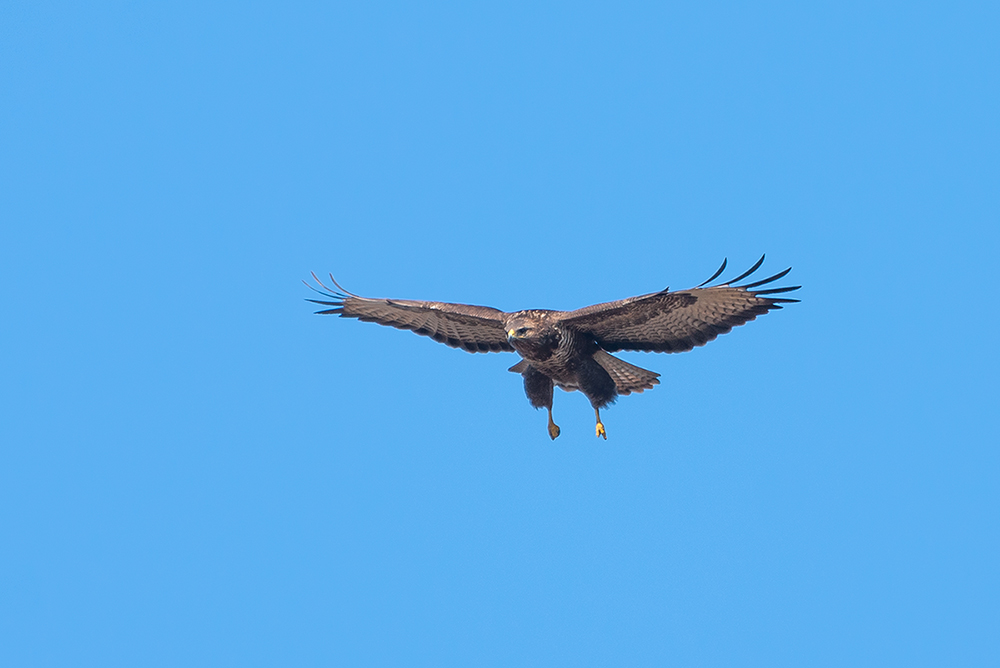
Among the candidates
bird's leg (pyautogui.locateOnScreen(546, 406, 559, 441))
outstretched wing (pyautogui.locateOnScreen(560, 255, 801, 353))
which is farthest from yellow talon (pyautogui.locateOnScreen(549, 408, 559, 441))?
outstretched wing (pyautogui.locateOnScreen(560, 255, 801, 353))

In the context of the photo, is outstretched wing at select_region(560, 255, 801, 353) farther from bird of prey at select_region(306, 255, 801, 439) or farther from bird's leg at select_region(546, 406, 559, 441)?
bird's leg at select_region(546, 406, 559, 441)

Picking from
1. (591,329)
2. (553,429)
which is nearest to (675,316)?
(591,329)

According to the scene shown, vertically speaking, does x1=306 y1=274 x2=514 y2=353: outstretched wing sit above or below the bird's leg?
above

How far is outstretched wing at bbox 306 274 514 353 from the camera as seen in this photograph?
19.1m

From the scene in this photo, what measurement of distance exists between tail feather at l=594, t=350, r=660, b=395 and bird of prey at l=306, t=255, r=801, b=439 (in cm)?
1

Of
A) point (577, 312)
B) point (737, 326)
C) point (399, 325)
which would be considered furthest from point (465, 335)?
point (737, 326)

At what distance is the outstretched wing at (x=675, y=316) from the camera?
1766 centimetres

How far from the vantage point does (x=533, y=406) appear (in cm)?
1938

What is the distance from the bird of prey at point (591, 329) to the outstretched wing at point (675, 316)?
1 cm

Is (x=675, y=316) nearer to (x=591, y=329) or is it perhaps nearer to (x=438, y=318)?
(x=591, y=329)

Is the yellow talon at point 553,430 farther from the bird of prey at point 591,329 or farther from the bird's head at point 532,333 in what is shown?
the bird's head at point 532,333

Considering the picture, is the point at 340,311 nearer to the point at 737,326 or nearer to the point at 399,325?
the point at 399,325

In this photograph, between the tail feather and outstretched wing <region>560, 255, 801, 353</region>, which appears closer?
outstretched wing <region>560, 255, 801, 353</region>

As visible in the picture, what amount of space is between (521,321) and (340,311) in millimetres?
3511
